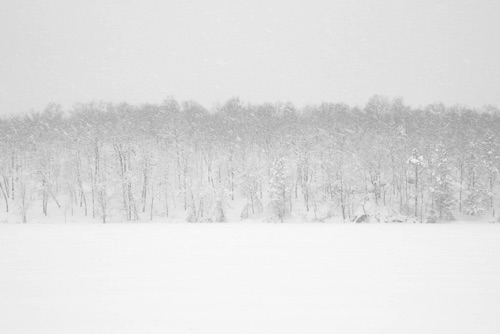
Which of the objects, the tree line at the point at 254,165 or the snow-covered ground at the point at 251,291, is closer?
the snow-covered ground at the point at 251,291

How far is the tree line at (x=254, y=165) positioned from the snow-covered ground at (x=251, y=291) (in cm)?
2871

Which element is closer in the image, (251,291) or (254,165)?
(251,291)

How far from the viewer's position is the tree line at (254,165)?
142ft

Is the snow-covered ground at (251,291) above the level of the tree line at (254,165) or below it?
below

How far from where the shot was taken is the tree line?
4338cm

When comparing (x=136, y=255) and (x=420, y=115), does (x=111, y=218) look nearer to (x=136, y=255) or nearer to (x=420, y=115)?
(x=136, y=255)

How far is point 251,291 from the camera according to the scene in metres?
9.26

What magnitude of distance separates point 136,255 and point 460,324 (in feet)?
39.4

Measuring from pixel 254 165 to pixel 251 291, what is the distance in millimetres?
41036

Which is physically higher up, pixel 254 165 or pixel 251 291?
pixel 254 165

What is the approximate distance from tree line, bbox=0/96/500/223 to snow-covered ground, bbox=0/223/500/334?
94.2 feet

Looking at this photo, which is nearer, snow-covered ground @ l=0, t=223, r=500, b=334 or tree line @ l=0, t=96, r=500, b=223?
snow-covered ground @ l=0, t=223, r=500, b=334

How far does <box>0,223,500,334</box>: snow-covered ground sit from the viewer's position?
725 cm

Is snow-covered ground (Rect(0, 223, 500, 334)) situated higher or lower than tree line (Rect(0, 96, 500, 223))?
lower
